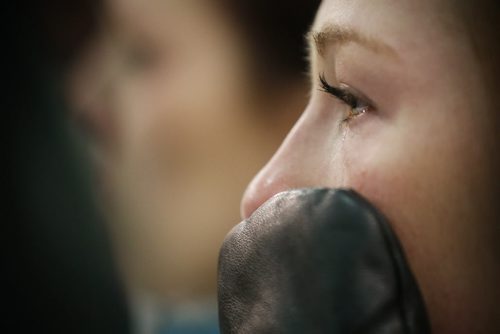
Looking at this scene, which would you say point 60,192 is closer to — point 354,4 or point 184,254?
point 184,254

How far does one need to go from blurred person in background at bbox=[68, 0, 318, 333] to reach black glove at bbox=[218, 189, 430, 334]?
17.9 inches

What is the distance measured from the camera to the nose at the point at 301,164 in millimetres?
537

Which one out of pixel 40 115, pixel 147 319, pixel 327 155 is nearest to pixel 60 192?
pixel 40 115

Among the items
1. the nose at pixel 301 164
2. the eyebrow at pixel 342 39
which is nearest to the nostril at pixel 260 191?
the nose at pixel 301 164

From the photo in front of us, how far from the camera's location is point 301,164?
544 millimetres


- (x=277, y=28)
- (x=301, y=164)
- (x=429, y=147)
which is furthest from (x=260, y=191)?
(x=277, y=28)

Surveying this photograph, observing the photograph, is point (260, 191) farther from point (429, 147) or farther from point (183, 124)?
point (183, 124)

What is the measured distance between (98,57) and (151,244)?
32 cm

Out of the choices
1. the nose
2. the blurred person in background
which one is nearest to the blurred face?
the blurred person in background

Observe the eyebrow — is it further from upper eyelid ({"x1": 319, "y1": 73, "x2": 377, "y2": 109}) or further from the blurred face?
the blurred face

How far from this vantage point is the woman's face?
459 millimetres

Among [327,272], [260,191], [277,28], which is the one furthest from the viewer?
[277,28]

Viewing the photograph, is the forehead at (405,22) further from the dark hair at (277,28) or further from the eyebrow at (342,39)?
the dark hair at (277,28)

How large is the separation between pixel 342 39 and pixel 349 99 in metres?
0.05
